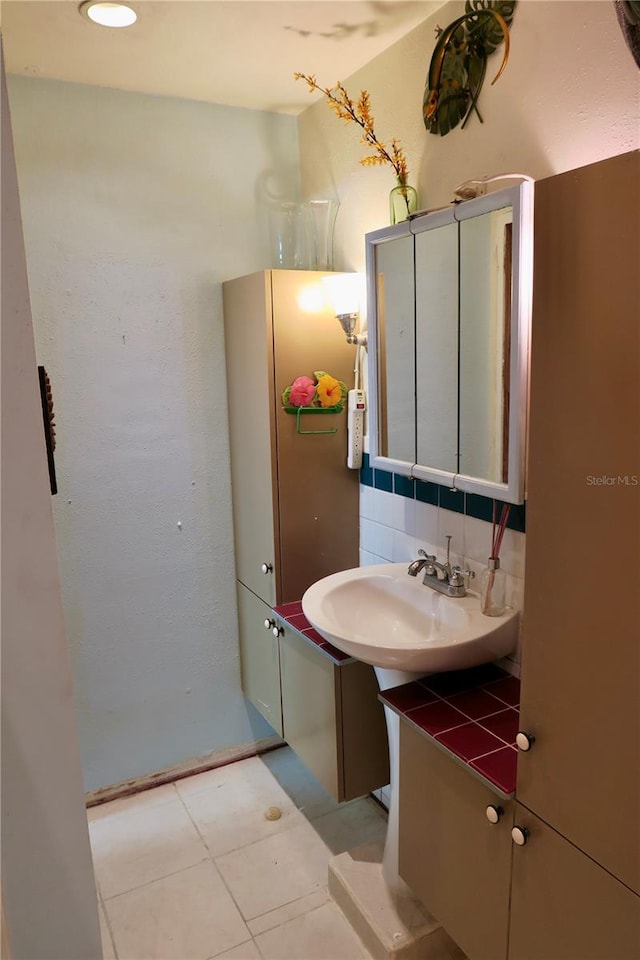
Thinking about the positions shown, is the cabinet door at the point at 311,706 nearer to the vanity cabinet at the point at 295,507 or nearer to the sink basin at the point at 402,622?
the vanity cabinet at the point at 295,507

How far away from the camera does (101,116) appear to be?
2102 mm

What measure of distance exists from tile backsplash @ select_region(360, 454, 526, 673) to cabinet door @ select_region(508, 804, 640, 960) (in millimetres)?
521

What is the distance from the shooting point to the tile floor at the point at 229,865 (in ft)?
6.05

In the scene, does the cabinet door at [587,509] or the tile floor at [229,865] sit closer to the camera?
the cabinet door at [587,509]

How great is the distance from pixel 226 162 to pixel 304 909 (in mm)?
2432

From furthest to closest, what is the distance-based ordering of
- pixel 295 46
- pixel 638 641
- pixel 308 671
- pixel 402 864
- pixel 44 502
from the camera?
pixel 308 671
pixel 295 46
pixel 402 864
pixel 638 641
pixel 44 502

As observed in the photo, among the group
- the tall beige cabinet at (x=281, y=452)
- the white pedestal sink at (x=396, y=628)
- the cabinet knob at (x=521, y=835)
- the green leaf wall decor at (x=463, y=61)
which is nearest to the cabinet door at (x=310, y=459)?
the tall beige cabinet at (x=281, y=452)

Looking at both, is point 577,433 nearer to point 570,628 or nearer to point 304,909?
point 570,628

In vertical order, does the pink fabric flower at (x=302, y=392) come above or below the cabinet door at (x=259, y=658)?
above

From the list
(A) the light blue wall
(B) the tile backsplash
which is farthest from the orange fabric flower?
(A) the light blue wall

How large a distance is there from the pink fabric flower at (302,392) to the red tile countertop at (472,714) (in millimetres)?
941

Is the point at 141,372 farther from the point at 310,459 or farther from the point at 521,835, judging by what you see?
the point at 521,835

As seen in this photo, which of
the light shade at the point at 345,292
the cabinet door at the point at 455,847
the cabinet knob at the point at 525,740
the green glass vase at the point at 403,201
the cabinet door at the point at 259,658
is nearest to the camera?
the cabinet knob at the point at 525,740

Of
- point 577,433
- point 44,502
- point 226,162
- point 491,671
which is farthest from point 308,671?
point 226,162
